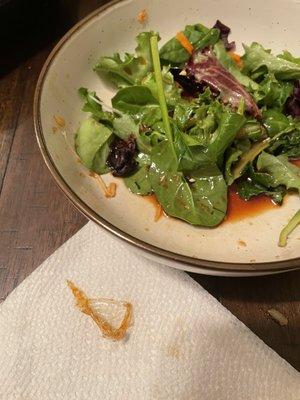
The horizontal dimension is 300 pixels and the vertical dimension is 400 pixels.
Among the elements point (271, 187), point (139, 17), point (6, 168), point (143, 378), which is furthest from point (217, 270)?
point (139, 17)

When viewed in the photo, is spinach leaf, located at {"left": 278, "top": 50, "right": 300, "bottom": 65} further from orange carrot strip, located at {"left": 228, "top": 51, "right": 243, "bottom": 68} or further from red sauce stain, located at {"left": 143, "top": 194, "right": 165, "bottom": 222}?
red sauce stain, located at {"left": 143, "top": 194, "right": 165, "bottom": 222}

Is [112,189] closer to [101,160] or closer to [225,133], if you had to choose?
[101,160]

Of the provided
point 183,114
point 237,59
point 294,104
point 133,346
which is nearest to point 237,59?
point 237,59

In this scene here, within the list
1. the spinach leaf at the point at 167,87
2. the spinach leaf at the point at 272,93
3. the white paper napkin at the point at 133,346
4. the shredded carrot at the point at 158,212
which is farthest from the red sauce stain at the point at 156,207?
the spinach leaf at the point at 272,93

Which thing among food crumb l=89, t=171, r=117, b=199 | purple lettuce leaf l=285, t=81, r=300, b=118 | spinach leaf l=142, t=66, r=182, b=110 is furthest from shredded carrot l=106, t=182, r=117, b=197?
purple lettuce leaf l=285, t=81, r=300, b=118

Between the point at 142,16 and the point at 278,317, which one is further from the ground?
the point at 142,16
